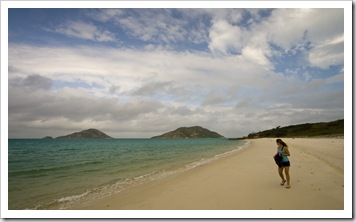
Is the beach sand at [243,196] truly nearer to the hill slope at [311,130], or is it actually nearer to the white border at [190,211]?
the white border at [190,211]

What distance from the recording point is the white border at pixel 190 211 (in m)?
6.05

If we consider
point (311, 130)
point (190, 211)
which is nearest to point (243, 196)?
point (190, 211)

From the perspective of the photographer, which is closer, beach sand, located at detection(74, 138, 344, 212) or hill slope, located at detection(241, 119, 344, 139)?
beach sand, located at detection(74, 138, 344, 212)

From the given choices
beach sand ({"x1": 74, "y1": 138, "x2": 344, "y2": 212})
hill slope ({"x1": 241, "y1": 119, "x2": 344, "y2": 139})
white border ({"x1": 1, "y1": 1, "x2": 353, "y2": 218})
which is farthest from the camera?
hill slope ({"x1": 241, "y1": 119, "x2": 344, "y2": 139})

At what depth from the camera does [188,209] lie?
6.30 meters

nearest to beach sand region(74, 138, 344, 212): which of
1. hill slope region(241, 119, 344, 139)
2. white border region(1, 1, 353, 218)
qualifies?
white border region(1, 1, 353, 218)

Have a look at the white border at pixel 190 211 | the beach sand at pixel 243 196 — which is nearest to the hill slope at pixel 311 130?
the beach sand at pixel 243 196

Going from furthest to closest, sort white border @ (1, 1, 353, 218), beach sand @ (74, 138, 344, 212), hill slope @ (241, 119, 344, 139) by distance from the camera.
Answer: hill slope @ (241, 119, 344, 139)
beach sand @ (74, 138, 344, 212)
white border @ (1, 1, 353, 218)

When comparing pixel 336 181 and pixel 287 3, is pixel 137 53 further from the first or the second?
pixel 336 181

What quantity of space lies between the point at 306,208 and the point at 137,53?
770cm

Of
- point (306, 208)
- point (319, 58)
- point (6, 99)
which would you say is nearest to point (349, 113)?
point (319, 58)

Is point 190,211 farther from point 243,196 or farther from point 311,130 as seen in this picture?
point 311,130

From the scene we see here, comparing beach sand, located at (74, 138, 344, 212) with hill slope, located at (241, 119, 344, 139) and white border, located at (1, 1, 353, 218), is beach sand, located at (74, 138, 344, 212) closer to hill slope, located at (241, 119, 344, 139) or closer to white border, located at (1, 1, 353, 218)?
white border, located at (1, 1, 353, 218)

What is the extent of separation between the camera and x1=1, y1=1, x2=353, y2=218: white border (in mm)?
6047
